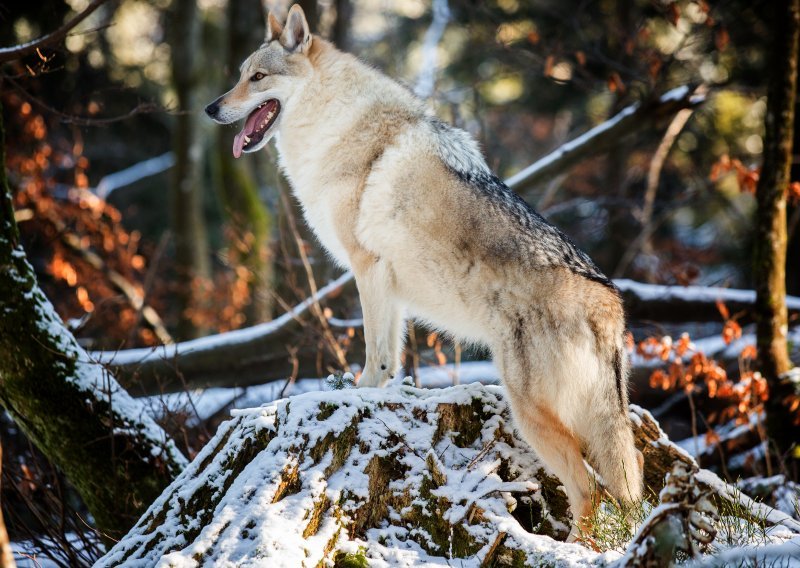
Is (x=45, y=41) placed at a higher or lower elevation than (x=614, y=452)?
higher

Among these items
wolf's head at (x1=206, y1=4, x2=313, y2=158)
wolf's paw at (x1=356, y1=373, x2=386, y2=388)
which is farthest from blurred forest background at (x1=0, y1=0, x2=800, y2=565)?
wolf's paw at (x1=356, y1=373, x2=386, y2=388)

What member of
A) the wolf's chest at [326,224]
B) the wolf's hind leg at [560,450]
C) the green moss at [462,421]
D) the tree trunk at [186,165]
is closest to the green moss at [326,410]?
the green moss at [462,421]

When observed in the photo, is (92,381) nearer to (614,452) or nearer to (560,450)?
(560,450)

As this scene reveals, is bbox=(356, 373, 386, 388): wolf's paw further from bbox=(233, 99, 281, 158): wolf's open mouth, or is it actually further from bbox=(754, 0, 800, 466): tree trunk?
bbox=(754, 0, 800, 466): tree trunk

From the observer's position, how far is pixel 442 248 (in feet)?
14.2

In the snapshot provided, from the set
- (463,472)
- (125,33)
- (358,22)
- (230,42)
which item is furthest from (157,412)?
(358,22)

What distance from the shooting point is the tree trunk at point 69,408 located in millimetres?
4523

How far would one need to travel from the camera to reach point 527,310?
3.99 m

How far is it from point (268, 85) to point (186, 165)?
8937mm

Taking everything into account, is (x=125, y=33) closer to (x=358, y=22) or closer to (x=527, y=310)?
(x=358, y=22)

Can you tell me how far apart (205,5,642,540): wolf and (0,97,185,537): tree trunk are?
1.64m

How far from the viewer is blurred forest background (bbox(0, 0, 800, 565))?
6902mm

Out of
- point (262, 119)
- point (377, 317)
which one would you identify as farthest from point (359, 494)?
point (262, 119)

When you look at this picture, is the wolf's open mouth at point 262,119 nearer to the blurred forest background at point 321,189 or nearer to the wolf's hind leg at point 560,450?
the blurred forest background at point 321,189
